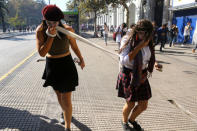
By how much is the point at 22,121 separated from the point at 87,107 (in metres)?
1.15

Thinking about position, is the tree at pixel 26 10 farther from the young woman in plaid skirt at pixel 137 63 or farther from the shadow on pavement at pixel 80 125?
the young woman in plaid skirt at pixel 137 63

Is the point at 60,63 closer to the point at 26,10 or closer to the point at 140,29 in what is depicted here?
the point at 140,29

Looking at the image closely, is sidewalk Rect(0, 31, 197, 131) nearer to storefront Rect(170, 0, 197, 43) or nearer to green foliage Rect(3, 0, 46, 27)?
storefront Rect(170, 0, 197, 43)

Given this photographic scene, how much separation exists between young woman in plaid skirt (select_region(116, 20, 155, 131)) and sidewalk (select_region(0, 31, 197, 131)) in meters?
0.68

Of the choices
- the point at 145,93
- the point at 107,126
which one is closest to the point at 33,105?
the point at 107,126

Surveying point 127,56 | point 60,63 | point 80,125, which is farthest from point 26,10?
point 127,56

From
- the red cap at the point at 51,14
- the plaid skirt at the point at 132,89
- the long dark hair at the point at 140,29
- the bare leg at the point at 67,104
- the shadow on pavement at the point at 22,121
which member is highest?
the red cap at the point at 51,14

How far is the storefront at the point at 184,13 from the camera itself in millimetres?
13320

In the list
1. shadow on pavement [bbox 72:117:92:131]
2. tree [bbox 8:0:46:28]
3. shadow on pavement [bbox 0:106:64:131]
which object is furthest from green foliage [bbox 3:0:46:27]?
shadow on pavement [bbox 72:117:92:131]

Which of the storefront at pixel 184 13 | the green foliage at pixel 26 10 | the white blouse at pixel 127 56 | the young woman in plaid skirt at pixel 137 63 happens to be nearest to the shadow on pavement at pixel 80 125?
the young woman in plaid skirt at pixel 137 63

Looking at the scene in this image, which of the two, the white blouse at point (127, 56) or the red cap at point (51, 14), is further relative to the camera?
the white blouse at point (127, 56)

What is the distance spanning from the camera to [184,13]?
14938 millimetres

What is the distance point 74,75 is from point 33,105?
152 centimetres

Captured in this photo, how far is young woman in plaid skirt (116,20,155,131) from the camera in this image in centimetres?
222
